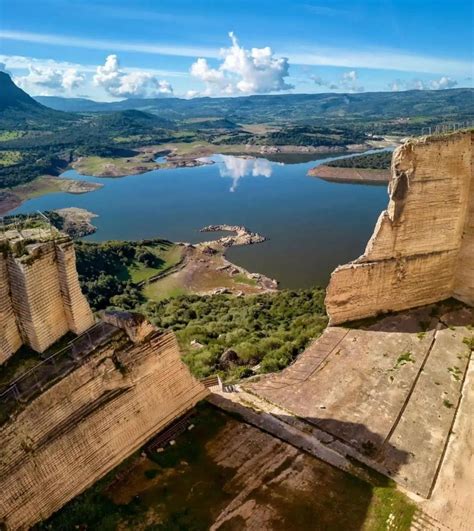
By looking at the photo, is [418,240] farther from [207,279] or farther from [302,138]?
[302,138]

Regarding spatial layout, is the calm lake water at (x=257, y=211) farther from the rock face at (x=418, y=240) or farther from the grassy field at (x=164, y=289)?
the rock face at (x=418, y=240)

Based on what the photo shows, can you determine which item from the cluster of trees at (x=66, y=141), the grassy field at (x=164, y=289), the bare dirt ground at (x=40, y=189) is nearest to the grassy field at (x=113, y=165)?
the cluster of trees at (x=66, y=141)

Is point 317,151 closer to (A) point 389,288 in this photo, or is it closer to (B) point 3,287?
(A) point 389,288

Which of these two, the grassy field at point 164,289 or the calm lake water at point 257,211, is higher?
the calm lake water at point 257,211

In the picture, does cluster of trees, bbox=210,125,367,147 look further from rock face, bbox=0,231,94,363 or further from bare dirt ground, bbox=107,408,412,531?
rock face, bbox=0,231,94,363

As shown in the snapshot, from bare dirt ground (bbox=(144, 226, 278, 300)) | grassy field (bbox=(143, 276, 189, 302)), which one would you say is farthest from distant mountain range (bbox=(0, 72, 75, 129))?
grassy field (bbox=(143, 276, 189, 302))

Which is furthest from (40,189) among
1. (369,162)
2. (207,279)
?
(369,162)
